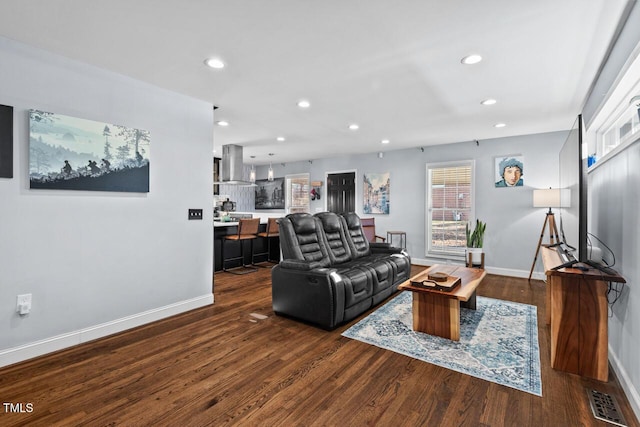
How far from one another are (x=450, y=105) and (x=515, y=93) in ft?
2.20

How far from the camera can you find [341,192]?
7539 mm

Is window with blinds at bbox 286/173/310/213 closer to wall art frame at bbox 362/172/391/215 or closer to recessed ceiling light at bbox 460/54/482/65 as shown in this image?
wall art frame at bbox 362/172/391/215

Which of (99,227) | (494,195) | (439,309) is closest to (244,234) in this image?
(99,227)

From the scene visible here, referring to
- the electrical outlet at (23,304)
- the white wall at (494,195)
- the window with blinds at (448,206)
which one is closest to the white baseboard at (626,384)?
the white wall at (494,195)

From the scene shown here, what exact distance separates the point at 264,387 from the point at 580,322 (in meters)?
2.25

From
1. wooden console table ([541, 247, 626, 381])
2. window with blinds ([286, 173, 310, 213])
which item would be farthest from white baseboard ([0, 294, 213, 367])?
window with blinds ([286, 173, 310, 213])

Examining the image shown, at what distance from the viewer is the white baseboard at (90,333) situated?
2.34 metres

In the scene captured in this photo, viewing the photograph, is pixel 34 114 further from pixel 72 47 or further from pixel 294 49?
pixel 294 49

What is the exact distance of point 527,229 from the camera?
17.0 feet

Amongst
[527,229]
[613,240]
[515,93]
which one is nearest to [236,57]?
[515,93]

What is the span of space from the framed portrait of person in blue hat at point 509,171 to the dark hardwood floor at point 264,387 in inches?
125

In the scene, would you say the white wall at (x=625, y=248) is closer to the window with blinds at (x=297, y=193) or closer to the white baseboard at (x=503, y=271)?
the white baseboard at (x=503, y=271)

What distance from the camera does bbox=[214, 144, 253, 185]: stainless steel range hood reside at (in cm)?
622

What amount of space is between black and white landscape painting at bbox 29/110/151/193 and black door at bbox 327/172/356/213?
4927 mm
